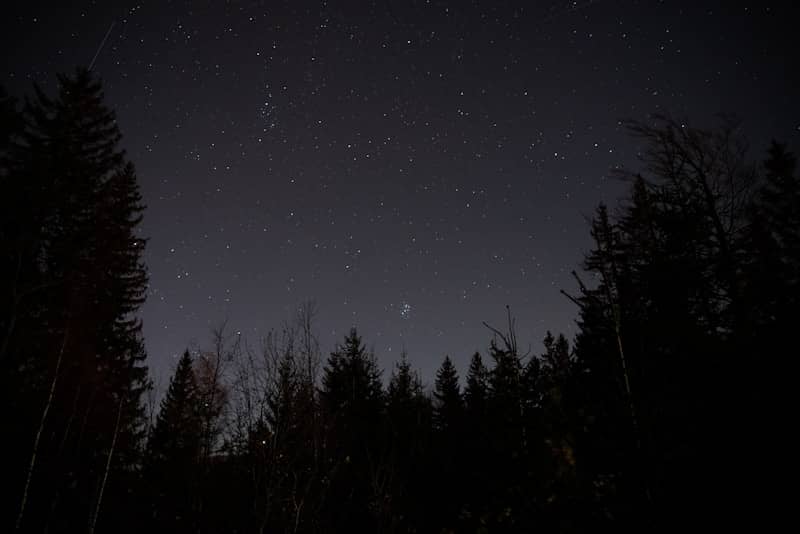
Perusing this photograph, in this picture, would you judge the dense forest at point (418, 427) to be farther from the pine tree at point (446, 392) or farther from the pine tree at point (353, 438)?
the pine tree at point (446, 392)

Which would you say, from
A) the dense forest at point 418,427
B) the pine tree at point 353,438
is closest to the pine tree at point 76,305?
the dense forest at point 418,427

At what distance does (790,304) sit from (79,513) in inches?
1035

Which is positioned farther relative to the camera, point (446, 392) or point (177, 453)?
point (446, 392)

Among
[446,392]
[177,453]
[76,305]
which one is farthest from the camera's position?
[446,392]

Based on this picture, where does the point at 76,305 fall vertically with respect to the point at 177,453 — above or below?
above

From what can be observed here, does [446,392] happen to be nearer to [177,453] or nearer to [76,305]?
[177,453]

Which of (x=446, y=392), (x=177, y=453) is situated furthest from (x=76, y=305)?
(x=446, y=392)

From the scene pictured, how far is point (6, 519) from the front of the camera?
42.5 ft

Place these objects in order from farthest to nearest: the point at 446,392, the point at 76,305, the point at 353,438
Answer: the point at 446,392 → the point at 353,438 → the point at 76,305

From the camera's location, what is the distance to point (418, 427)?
2186 centimetres

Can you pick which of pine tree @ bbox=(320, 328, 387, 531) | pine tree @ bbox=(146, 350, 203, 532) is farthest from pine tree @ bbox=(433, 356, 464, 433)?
pine tree @ bbox=(146, 350, 203, 532)

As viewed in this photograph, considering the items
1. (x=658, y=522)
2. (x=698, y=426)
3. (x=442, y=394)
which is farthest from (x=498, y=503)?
(x=442, y=394)

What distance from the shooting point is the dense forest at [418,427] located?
5914 millimetres

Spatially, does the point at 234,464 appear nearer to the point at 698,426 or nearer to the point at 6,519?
the point at 6,519
